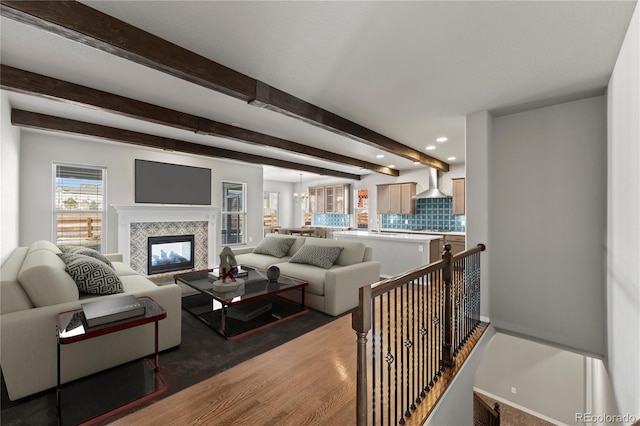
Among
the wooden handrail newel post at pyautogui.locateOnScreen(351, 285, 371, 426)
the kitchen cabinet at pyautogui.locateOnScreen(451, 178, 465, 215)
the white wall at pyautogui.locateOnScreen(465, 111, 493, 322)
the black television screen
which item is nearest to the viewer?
the wooden handrail newel post at pyautogui.locateOnScreen(351, 285, 371, 426)

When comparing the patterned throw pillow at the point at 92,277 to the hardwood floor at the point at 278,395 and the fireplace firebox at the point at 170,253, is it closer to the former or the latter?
the hardwood floor at the point at 278,395

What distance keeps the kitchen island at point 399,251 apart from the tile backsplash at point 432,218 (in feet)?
6.34

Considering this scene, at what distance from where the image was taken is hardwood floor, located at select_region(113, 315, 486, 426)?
183cm

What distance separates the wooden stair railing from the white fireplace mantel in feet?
16.2

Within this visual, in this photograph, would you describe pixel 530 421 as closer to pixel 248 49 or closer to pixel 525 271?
pixel 525 271

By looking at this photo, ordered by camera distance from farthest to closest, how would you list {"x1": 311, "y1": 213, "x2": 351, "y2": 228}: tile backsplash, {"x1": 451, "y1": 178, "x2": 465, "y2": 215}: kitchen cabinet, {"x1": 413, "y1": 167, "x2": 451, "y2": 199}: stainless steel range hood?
{"x1": 311, "y1": 213, "x2": 351, "y2": 228}: tile backsplash → {"x1": 413, "y1": 167, "x2": 451, "y2": 199}: stainless steel range hood → {"x1": 451, "y1": 178, "x2": 465, "y2": 215}: kitchen cabinet

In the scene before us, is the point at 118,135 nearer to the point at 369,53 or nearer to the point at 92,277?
→ the point at 92,277

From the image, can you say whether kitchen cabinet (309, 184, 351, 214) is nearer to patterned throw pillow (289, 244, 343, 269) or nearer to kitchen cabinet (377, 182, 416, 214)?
kitchen cabinet (377, 182, 416, 214)

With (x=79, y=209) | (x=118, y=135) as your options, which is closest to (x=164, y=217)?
(x=79, y=209)

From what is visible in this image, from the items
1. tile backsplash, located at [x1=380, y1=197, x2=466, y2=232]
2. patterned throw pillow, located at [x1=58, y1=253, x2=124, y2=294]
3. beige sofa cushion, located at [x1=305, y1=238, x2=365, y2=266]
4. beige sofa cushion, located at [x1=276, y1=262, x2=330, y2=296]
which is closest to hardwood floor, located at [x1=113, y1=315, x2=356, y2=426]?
beige sofa cushion, located at [x1=276, y1=262, x2=330, y2=296]

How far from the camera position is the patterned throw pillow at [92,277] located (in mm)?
2463

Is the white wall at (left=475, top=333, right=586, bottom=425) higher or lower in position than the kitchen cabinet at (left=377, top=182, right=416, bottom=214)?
lower

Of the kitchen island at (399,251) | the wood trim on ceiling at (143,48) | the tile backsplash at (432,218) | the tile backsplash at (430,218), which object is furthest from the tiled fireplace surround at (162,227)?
the tile backsplash at (432,218)

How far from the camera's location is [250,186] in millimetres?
7453
